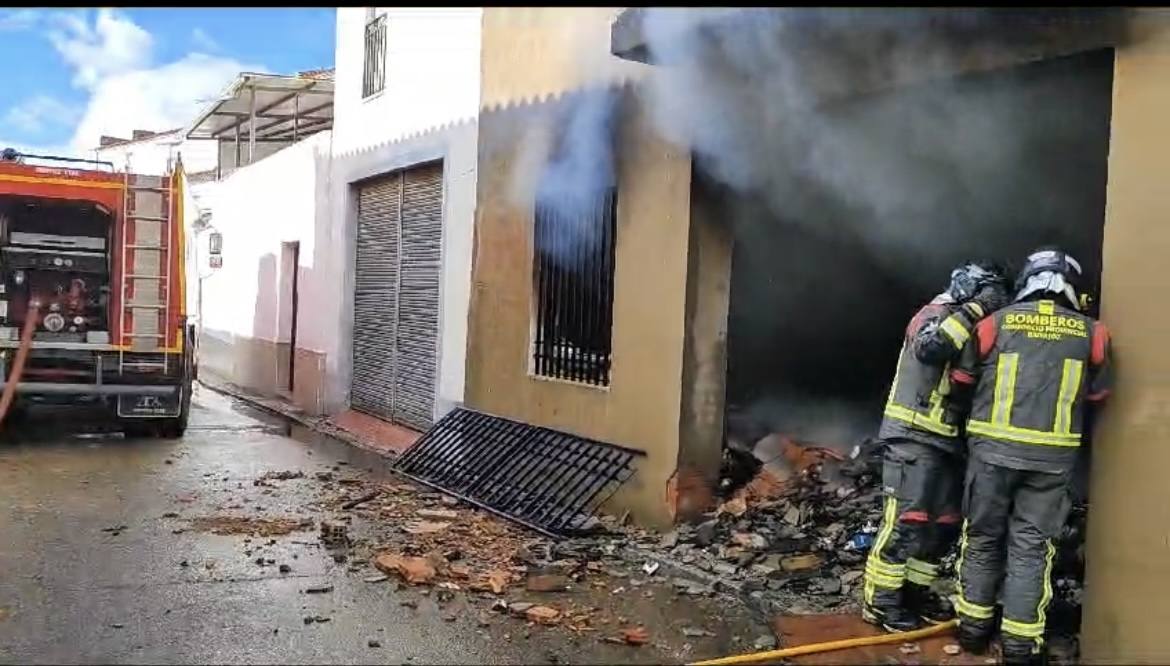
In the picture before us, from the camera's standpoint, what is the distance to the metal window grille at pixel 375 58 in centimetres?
1238

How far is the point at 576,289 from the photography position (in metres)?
8.00

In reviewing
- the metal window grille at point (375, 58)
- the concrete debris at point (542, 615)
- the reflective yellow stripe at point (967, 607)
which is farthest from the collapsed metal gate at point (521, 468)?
the metal window grille at point (375, 58)

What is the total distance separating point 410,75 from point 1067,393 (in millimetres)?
8844

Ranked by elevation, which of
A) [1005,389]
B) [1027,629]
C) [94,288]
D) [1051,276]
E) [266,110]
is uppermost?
[266,110]

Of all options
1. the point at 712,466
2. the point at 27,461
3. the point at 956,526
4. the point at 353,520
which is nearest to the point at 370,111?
the point at 27,461

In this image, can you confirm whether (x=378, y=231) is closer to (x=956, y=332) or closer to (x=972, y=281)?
(x=972, y=281)

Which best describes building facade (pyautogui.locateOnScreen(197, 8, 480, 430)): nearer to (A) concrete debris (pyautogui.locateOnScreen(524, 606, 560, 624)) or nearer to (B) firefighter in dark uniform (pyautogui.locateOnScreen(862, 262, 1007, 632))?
(A) concrete debris (pyautogui.locateOnScreen(524, 606, 560, 624))

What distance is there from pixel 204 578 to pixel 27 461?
4941 millimetres

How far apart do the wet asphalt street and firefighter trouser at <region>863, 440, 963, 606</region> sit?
72cm

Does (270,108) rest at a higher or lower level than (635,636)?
higher

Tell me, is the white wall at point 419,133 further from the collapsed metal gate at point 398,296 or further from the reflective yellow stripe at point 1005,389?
the reflective yellow stripe at point 1005,389

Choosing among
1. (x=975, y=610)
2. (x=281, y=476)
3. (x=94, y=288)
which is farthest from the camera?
(x=94, y=288)

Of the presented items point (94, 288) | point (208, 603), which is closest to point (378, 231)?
point (94, 288)

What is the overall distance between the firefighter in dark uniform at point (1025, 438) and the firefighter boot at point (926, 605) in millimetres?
386
